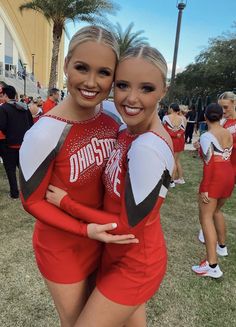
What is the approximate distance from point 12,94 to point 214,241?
439 cm

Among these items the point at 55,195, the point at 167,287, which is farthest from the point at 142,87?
the point at 167,287

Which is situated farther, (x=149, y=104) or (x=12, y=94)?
(x=12, y=94)

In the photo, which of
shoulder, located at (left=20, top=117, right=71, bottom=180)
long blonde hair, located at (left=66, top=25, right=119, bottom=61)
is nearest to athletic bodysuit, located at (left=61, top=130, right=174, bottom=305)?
shoulder, located at (left=20, top=117, right=71, bottom=180)

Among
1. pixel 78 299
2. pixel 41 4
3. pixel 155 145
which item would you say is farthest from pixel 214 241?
pixel 41 4

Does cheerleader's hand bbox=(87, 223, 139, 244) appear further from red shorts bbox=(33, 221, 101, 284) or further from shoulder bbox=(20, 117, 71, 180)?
shoulder bbox=(20, 117, 71, 180)

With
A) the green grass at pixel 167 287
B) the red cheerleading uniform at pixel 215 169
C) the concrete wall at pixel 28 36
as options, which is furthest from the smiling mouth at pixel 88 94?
the concrete wall at pixel 28 36

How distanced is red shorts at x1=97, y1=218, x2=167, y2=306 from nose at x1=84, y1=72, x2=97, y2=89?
0.72 m

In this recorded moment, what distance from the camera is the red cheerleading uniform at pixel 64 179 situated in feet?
4.96

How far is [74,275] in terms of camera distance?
1.69m

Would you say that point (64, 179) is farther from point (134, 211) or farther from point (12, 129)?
point (12, 129)

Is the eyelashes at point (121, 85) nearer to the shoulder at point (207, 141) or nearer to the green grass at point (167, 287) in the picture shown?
the green grass at point (167, 287)

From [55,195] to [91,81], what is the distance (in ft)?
1.85

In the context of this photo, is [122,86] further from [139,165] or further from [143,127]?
[139,165]

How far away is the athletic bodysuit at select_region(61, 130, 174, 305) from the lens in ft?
4.63
